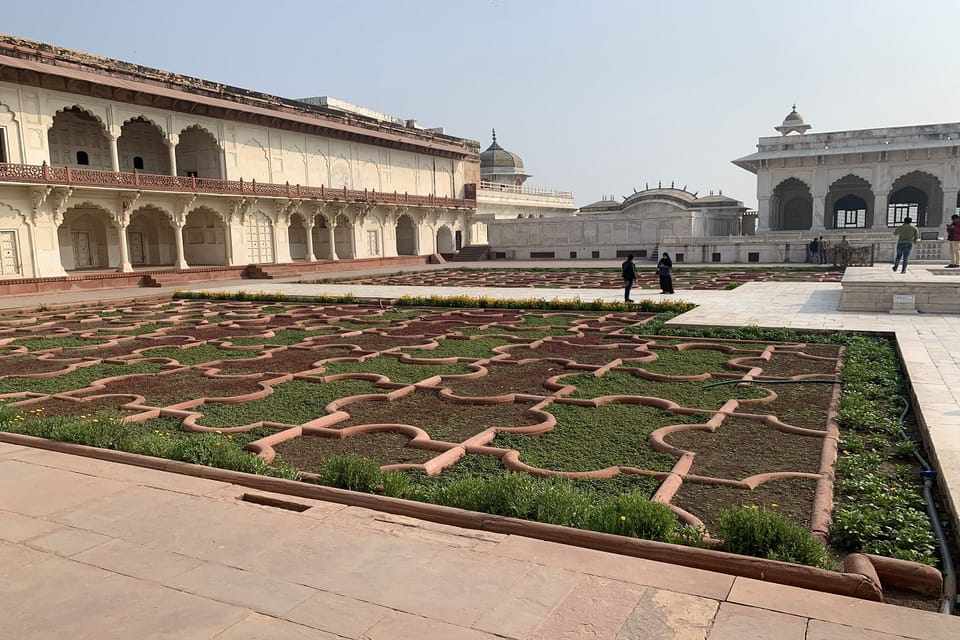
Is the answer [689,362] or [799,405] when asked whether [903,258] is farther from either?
[799,405]

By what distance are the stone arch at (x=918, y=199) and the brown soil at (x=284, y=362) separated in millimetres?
33019

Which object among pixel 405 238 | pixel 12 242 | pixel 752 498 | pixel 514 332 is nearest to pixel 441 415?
pixel 752 498

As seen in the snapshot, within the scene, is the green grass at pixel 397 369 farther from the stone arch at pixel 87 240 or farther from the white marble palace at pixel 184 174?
the stone arch at pixel 87 240

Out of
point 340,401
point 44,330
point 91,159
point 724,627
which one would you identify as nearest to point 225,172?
point 91,159

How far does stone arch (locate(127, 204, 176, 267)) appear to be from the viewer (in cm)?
2691

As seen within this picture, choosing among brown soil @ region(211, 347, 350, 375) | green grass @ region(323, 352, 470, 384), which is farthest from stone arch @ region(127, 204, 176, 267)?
green grass @ region(323, 352, 470, 384)

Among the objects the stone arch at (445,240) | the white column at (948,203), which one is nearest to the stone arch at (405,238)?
the stone arch at (445,240)

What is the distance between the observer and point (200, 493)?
3580 mm

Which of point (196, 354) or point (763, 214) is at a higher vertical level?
point (763, 214)

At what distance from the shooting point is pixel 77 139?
23672 mm

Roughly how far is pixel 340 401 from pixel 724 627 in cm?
410

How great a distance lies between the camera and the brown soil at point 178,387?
6227mm

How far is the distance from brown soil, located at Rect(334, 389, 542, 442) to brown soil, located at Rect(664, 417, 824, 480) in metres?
1.19

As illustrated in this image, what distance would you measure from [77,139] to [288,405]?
73.6 feet
